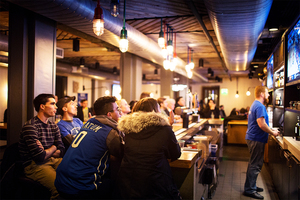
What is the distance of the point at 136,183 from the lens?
1.99 m

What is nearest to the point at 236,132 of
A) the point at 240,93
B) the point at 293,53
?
the point at 293,53

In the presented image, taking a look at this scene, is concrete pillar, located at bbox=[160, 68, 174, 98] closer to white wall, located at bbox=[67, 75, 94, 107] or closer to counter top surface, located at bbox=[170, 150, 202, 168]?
white wall, located at bbox=[67, 75, 94, 107]

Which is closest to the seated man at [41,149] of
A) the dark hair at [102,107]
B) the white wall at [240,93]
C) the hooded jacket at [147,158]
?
the dark hair at [102,107]

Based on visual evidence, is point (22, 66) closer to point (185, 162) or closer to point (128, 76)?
point (185, 162)

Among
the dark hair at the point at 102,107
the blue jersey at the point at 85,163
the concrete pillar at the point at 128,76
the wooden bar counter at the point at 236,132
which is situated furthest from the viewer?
the wooden bar counter at the point at 236,132

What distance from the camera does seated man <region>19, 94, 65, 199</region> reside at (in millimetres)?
2462

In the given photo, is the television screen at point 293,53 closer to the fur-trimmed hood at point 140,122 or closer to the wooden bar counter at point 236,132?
the fur-trimmed hood at point 140,122

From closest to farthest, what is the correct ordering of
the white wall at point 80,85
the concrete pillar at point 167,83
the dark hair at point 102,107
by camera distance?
the dark hair at point 102,107
the concrete pillar at point 167,83
the white wall at point 80,85

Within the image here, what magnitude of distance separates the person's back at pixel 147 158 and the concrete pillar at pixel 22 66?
2.25 metres

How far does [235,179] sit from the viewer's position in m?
4.93

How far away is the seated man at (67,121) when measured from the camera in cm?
308

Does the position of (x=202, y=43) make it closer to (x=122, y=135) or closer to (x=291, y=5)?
(x=291, y=5)

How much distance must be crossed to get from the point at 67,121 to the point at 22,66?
1.17 metres

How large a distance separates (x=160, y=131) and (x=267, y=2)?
2026 millimetres
